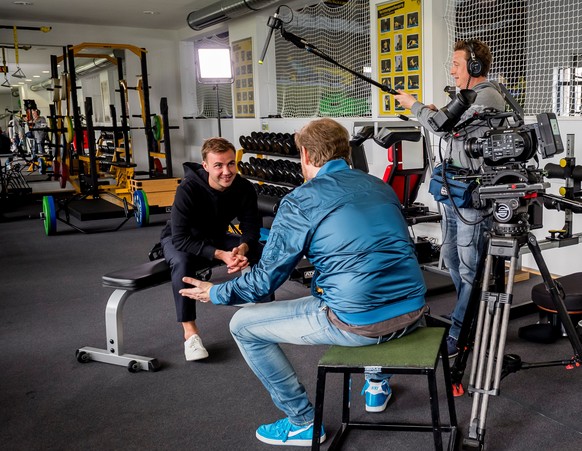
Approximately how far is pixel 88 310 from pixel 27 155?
240 inches

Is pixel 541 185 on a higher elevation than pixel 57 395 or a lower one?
higher

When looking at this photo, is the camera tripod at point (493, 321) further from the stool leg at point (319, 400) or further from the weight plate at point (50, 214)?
the weight plate at point (50, 214)

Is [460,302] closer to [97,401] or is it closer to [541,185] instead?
[541,185]

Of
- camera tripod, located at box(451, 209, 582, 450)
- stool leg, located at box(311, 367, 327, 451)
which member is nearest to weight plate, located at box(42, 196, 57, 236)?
camera tripod, located at box(451, 209, 582, 450)

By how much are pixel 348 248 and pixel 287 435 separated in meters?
0.76

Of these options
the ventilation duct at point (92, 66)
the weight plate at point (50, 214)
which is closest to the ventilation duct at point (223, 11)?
the ventilation duct at point (92, 66)

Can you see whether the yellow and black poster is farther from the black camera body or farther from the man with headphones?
the black camera body

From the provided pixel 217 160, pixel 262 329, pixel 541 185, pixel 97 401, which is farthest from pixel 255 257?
pixel 541 185

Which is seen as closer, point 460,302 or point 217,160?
point 460,302

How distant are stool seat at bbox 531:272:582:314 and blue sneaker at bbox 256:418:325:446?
133cm

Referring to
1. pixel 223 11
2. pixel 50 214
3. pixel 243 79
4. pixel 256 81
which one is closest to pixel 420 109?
pixel 50 214

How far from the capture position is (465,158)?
2.55 metres

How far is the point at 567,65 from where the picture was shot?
4078mm

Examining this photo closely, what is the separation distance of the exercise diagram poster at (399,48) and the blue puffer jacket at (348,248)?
3.15 m
